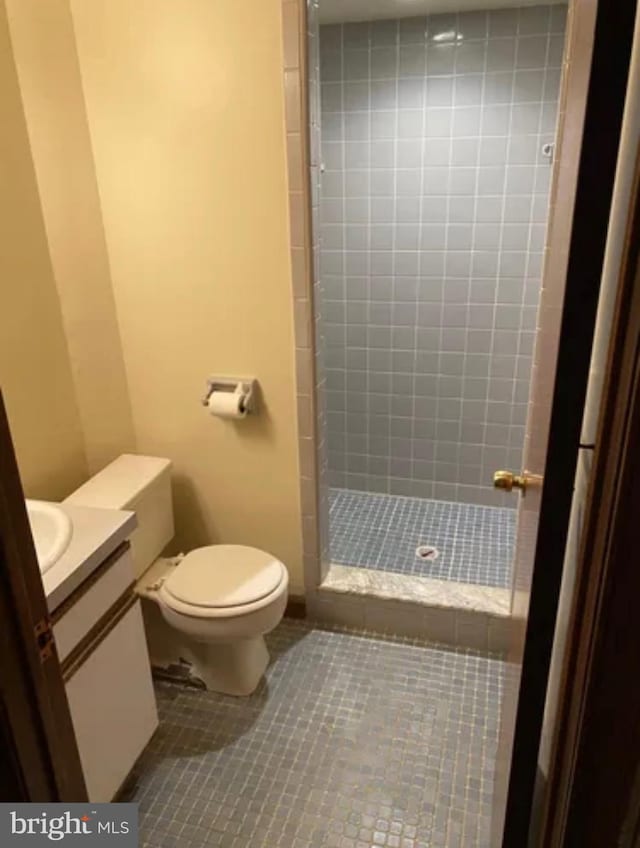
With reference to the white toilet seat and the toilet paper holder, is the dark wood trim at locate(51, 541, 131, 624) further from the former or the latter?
the toilet paper holder

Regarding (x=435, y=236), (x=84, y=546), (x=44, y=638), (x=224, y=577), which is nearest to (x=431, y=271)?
(x=435, y=236)

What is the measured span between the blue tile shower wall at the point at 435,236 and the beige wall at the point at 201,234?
0.85m

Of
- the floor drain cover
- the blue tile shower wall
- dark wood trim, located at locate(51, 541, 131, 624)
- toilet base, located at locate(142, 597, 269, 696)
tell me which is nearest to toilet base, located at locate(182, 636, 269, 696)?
toilet base, located at locate(142, 597, 269, 696)

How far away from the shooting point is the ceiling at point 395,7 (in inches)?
93.0

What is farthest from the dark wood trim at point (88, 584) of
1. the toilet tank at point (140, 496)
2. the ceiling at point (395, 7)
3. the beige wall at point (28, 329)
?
the ceiling at point (395, 7)

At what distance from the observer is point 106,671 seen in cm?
158

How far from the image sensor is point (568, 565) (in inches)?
40.1

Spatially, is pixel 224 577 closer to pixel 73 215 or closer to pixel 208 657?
pixel 208 657

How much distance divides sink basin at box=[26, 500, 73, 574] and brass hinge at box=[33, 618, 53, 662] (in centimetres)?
46

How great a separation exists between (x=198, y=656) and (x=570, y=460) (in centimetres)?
172

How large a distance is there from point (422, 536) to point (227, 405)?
1273 millimetres

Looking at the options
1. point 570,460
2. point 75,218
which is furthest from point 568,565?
point 75,218

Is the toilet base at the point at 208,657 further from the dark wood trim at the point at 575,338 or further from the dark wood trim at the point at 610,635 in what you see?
the dark wood trim at the point at 610,635

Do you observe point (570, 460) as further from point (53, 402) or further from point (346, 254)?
point (346, 254)
